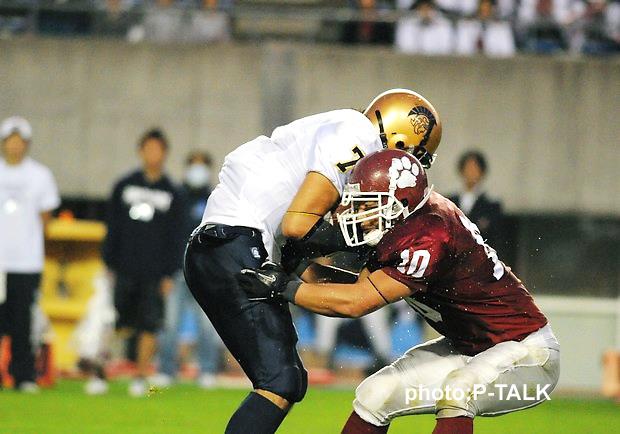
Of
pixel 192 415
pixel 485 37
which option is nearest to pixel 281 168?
pixel 192 415

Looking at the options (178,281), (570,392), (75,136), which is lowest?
(570,392)

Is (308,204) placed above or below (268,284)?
above

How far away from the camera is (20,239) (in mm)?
10047

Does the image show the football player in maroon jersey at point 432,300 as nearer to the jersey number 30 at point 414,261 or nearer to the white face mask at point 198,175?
the jersey number 30 at point 414,261

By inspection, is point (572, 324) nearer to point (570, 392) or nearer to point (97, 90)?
point (570, 392)

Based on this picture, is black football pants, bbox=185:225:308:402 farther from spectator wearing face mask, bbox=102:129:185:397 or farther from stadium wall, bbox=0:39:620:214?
stadium wall, bbox=0:39:620:214

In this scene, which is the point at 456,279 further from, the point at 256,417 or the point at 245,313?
the point at 256,417

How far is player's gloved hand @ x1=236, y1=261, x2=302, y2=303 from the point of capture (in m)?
5.02

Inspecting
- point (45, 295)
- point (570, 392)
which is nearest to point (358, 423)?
point (570, 392)

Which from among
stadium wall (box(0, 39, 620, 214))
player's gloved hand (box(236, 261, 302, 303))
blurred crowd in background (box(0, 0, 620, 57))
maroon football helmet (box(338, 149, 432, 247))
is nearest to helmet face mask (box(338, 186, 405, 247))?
maroon football helmet (box(338, 149, 432, 247))

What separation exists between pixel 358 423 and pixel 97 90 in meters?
7.95

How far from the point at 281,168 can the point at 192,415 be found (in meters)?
3.67

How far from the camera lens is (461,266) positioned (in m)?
5.30

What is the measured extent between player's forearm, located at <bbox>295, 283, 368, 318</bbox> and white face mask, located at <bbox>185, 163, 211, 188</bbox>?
585cm
